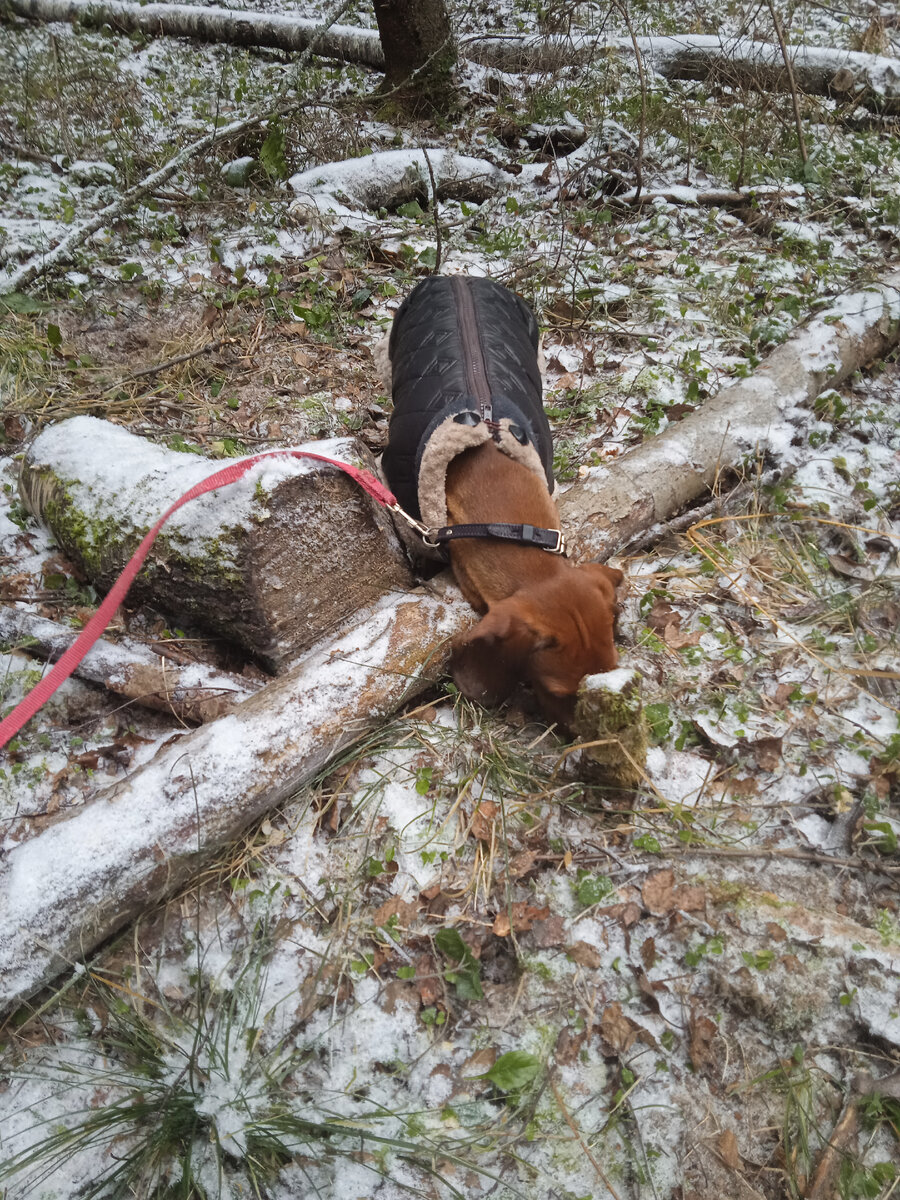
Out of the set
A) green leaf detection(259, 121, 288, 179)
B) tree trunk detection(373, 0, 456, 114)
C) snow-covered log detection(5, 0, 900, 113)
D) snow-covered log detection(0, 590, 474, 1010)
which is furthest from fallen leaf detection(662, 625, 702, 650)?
snow-covered log detection(5, 0, 900, 113)

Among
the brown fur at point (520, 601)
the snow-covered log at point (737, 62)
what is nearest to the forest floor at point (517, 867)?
the brown fur at point (520, 601)

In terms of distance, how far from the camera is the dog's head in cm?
241

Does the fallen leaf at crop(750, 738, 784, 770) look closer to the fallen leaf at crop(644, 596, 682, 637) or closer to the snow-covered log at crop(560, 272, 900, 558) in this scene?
the fallen leaf at crop(644, 596, 682, 637)

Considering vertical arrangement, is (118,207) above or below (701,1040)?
above

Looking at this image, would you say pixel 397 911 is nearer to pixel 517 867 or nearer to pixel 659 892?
pixel 517 867

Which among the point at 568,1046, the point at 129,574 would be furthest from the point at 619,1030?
the point at 129,574

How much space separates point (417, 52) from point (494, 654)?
250 inches

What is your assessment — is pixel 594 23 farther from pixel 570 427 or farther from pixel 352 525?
pixel 352 525

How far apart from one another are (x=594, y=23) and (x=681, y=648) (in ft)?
27.1

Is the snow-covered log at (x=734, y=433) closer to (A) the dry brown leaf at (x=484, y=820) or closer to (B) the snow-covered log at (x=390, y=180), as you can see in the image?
(A) the dry brown leaf at (x=484, y=820)

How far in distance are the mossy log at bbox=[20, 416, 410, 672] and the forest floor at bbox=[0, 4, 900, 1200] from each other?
0.84 ft

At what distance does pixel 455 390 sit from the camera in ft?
9.36

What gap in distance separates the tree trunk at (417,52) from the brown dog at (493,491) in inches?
172

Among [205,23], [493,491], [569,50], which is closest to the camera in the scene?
[493,491]
